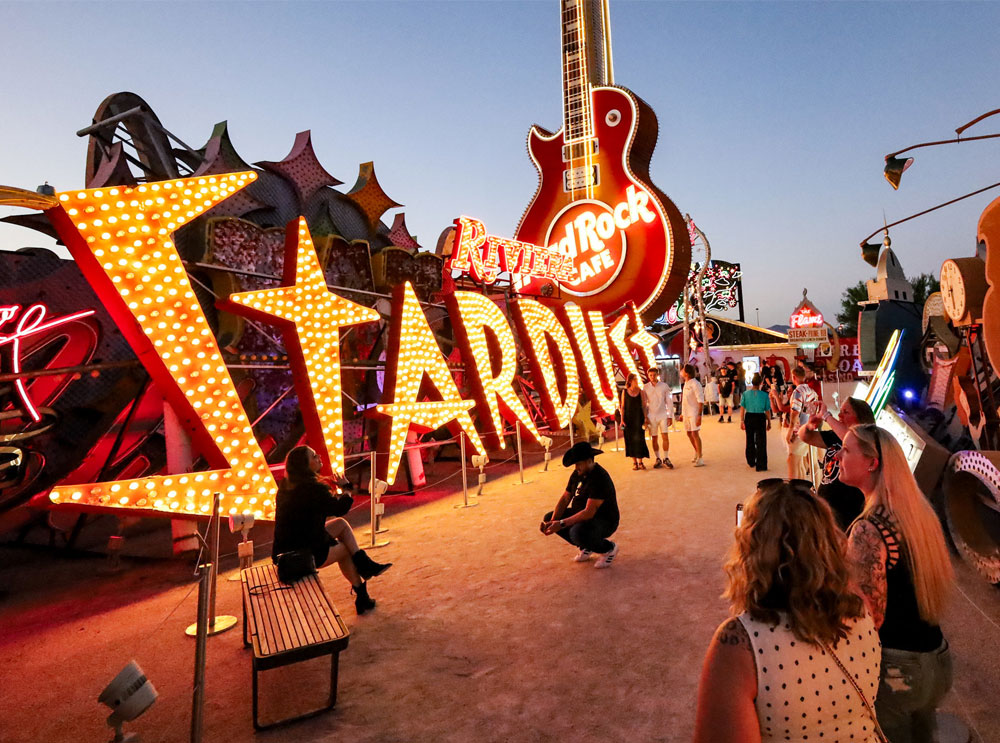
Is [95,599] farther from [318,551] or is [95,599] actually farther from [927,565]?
[927,565]

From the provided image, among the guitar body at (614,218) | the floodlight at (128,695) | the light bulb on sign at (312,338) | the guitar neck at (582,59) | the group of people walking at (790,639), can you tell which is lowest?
the floodlight at (128,695)

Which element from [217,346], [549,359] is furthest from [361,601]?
[549,359]

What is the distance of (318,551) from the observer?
5188 millimetres

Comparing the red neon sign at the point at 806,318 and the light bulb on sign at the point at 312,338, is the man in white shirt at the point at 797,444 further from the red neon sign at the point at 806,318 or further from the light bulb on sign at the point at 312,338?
the red neon sign at the point at 806,318

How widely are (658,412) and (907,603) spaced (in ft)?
32.2

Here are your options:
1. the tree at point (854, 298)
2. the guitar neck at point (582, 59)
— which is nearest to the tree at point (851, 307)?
the tree at point (854, 298)

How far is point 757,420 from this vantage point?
1062 centimetres

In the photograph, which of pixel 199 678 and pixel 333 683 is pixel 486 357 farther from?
pixel 199 678

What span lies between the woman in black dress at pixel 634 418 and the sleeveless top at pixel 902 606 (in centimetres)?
910

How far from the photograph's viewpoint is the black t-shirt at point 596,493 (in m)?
6.32

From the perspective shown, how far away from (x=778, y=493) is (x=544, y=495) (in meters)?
8.40

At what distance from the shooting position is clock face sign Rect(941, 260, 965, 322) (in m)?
5.51

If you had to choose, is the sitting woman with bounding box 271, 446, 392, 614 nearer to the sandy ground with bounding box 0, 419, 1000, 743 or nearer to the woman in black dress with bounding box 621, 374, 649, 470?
the sandy ground with bounding box 0, 419, 1000, 743

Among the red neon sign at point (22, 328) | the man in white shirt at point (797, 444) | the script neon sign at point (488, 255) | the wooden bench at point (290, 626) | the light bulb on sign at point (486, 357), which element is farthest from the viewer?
the script neon sign at point (488, 255)
